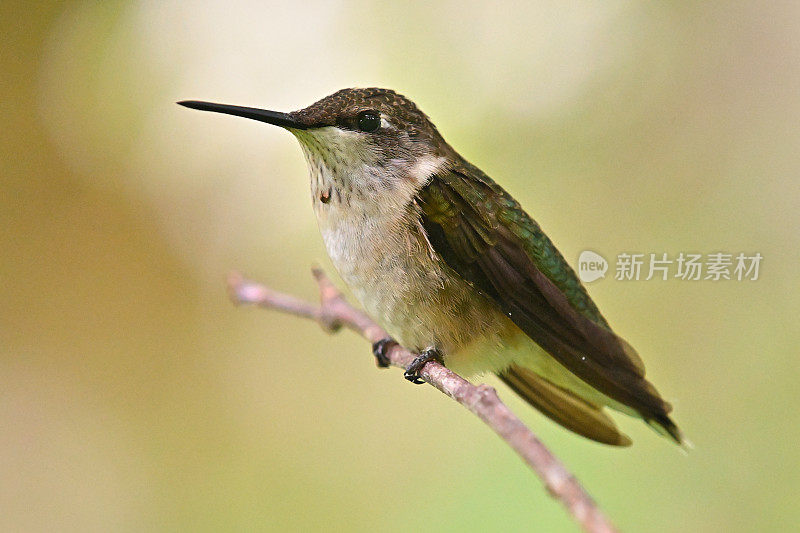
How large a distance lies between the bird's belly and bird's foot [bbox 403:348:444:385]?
1 cm

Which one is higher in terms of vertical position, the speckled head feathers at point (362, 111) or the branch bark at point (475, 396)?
the speckled head feathers at point (362, 111)

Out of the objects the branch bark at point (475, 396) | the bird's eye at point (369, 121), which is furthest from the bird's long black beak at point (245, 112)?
the branch bark at point (475, 396)

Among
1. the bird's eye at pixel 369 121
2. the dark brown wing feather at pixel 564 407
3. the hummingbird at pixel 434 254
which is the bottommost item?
the dark brown wing feather at pixel 564 407

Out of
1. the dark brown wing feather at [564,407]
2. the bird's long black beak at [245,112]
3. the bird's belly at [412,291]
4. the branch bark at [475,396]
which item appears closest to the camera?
the branch bark at [475,396]

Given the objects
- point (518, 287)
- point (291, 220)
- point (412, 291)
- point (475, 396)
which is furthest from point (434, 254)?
point (291, 220)

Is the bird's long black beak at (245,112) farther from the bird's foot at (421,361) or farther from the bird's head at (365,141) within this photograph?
the bird's foot at (421,361)

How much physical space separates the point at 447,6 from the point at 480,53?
0.31 meters

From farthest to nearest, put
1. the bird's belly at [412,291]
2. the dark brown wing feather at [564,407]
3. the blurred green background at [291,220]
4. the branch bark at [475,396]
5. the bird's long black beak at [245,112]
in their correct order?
the blurred green background at [291,220], the dark brown wing feather at [564,407], the bird's belly at [412,291], the bird's long black beak at [245,112], the branch bark at [475,396]

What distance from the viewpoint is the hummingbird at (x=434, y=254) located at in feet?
5.18

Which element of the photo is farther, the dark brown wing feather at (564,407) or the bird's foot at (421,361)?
the dark brown wing feather at (564,407)

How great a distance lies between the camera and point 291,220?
3.63m

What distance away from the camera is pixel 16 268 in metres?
3.66

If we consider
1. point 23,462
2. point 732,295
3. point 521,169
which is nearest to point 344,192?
point 521,169

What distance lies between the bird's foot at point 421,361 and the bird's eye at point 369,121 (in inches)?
20.3
